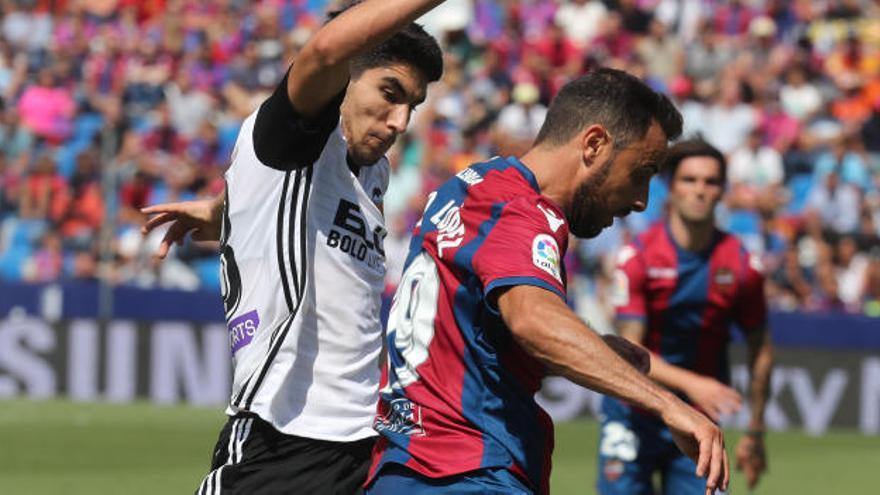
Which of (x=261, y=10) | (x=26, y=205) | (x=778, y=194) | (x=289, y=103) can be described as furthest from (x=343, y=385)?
(x=261, y=10)

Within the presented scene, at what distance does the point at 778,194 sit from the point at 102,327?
7.63 metres

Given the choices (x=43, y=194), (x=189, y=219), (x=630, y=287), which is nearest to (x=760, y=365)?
(x=630, y=287)

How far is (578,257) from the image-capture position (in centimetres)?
1834

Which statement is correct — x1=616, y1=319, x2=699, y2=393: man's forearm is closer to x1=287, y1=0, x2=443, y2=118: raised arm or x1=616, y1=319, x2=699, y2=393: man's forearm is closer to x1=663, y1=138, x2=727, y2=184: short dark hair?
x1=663, y1=138, x2=727, y2=184: short dark hair

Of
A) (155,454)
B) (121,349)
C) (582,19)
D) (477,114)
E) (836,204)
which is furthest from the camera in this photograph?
(582,19)

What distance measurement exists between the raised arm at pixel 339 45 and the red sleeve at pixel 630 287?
393cm

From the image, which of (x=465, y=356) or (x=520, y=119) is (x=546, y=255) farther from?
(x=520, y=119)

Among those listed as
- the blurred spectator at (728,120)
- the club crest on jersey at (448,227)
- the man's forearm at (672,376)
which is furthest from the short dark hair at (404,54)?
the blurred spectator at (728,120)

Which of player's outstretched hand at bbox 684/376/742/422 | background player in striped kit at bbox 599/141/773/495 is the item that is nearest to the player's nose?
player's outstretched hand at bbox 684/376/742/422

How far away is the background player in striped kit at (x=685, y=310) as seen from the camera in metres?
8.38

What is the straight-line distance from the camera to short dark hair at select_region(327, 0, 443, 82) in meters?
5.46

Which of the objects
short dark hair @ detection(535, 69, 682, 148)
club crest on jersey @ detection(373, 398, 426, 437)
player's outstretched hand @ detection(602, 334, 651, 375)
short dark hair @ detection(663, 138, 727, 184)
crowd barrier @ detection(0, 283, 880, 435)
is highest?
short dark hair @ detection(663, 138, 727, 184)

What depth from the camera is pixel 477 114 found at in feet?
68.0

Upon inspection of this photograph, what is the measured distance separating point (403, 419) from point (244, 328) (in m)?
0.82
